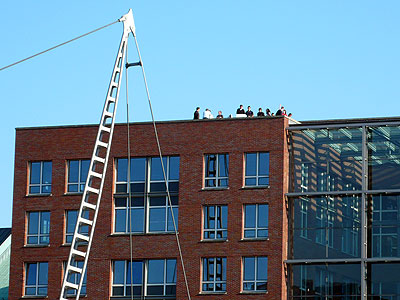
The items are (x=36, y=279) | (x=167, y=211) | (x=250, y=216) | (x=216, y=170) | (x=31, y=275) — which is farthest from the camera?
(x=31, y=275)

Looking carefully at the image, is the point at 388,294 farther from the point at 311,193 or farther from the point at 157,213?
the point at 157,213

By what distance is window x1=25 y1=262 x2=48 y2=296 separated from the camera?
7138cm

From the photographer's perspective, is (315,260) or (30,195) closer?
(315,260)

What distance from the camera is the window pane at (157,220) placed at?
70125 millimetres

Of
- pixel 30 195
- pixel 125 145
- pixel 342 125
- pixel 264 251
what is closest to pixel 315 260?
pixel 264 251

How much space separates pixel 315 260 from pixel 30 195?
17004 mm

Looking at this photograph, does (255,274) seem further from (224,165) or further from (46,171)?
(46,171)

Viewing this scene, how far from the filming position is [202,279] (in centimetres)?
6894

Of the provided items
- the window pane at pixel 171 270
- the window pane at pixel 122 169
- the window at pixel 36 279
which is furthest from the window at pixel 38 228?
the window pane at pixel 171 270

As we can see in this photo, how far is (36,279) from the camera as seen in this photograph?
71.6 metres

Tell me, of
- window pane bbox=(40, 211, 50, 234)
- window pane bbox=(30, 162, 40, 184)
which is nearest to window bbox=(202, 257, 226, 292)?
window pane bbox=(40, 211, 50, 234)

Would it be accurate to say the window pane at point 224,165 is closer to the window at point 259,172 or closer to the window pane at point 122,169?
the window at point 259,172

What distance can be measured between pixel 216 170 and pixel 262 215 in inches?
145

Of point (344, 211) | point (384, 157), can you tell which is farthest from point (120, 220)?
point (384, 157)
